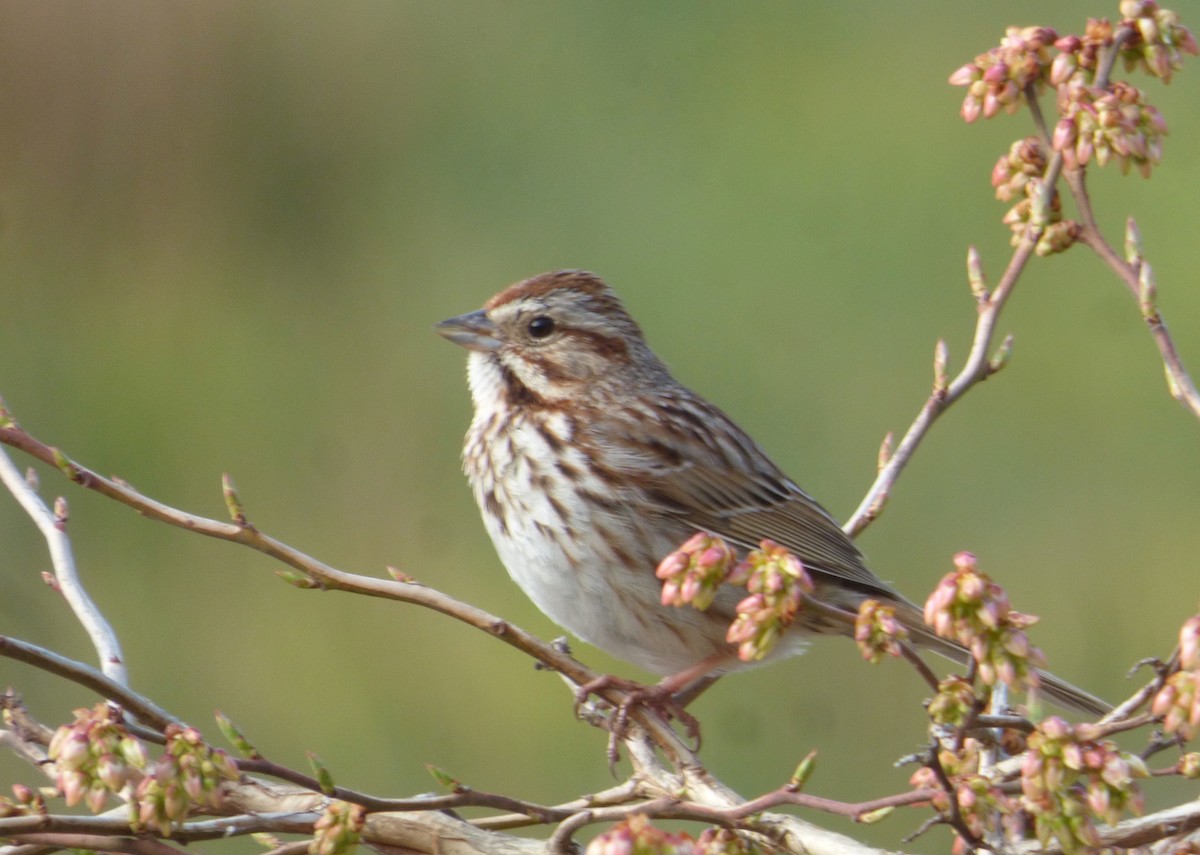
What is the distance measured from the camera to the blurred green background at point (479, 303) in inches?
177

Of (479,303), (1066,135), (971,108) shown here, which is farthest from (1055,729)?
(479,303)

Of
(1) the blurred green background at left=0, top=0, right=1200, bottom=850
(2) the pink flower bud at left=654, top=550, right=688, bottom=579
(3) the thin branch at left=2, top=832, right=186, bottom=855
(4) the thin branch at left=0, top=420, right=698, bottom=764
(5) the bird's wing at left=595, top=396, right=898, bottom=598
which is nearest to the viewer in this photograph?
(2) the pink flower bud at left=654, top=550, right=688, bottom=579

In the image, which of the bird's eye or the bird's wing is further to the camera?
the bird's eye

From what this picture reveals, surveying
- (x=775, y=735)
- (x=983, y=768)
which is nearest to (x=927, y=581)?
(x=775, y=735)

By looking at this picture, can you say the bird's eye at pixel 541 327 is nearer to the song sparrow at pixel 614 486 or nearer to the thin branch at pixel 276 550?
the song sparrow at pixel 614 486

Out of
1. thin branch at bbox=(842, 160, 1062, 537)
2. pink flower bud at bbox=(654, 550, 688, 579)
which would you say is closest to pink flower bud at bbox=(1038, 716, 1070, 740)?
pink flower bud at bbox=(654, 550, 688, 579)

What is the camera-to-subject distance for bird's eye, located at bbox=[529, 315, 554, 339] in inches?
134

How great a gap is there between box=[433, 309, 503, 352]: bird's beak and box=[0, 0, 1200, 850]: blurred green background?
111 cm

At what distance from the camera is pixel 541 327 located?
341 cm

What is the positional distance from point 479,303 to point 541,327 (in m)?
1.72

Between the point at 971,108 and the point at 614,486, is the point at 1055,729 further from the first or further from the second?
the point at 614,486

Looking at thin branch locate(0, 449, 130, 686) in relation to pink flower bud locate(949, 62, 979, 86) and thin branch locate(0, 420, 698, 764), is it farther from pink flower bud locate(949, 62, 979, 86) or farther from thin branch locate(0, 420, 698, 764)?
pink flower bud locate(949, 62, 979, 86)

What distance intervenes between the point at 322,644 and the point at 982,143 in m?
2.58

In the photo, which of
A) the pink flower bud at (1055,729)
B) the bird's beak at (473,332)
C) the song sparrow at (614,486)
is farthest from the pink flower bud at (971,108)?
the bird's beak at (473,332)
